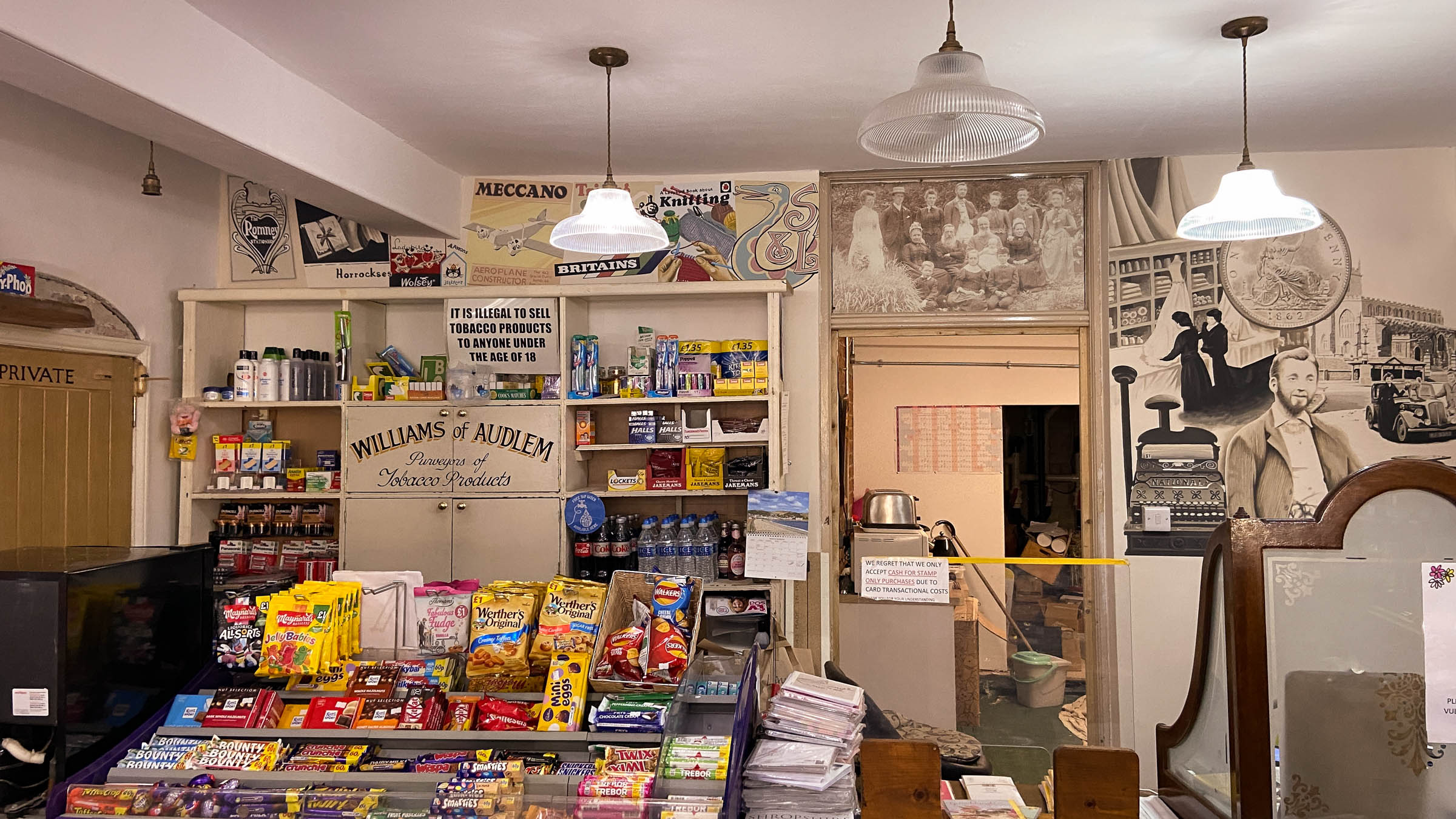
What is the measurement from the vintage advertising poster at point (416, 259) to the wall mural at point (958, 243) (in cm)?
217

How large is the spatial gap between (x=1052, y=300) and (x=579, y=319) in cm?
248

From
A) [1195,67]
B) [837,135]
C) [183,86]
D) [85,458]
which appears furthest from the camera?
[837,135]

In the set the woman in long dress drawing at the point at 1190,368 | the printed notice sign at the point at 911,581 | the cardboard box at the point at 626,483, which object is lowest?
the printed notice sign at the point at 911,581

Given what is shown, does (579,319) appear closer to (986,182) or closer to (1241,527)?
(986,182)

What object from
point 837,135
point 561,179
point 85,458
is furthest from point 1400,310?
point 85,458

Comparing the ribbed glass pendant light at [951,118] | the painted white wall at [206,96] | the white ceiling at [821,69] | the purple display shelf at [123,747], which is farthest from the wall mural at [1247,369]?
the purple display shelf at [123,747]

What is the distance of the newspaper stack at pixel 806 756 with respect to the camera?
183cm

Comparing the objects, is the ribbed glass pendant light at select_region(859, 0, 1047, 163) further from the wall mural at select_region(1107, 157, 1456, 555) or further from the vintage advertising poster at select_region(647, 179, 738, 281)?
the wall mural at select_region(1107, 157, 1456, 555)

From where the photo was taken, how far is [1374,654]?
1.85 m

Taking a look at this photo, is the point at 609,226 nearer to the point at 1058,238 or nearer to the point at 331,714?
the point at 331,714

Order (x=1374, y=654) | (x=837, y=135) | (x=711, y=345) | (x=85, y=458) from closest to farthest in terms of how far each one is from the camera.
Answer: (x=1374, y=654), (x=85, y=458), (x=837, y=135), (x=711, y=345)

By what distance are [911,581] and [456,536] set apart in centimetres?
241

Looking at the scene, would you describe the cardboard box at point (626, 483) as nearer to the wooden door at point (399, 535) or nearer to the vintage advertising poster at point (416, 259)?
the wooden door at point (399, 535)

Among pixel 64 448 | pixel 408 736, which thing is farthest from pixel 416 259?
pixel 408 736
